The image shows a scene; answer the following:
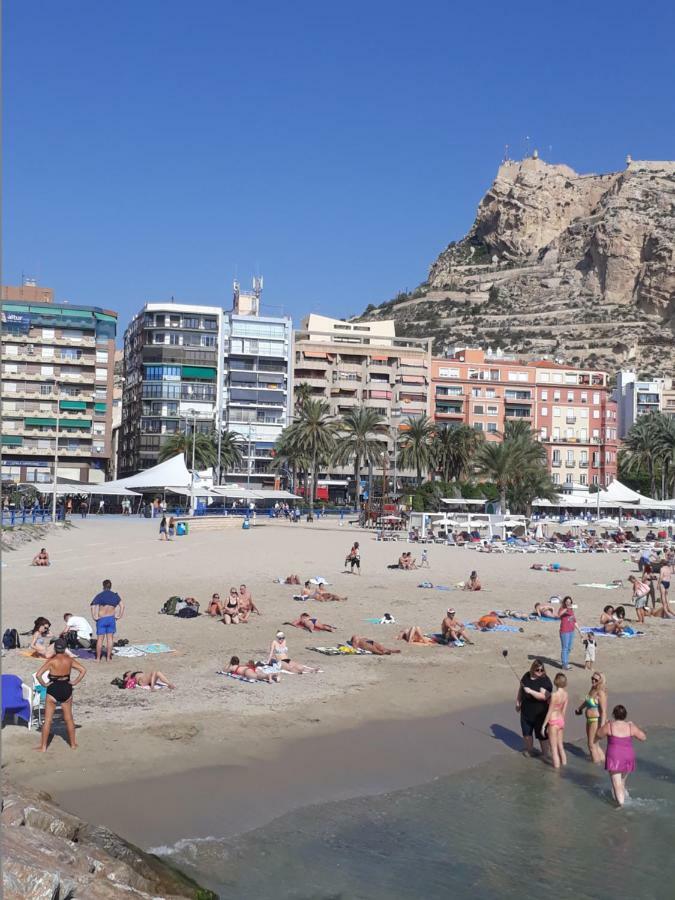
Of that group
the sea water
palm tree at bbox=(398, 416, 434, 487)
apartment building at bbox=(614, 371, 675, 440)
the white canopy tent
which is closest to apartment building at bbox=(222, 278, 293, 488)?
palm tree at bbox=(398, 416, 434, 487)

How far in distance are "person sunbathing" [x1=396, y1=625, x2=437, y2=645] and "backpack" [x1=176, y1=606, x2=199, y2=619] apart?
15.1 ft

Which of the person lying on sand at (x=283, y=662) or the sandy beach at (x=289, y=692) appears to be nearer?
the sandy beach at (x=289, y=692)

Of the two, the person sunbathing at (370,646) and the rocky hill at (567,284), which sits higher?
the rocky hill at (567,284)

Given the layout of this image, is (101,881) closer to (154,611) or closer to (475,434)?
(154,611)

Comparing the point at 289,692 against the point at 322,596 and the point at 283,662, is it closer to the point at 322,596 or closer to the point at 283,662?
the point at 283,662

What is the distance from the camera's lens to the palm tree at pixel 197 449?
79.9m

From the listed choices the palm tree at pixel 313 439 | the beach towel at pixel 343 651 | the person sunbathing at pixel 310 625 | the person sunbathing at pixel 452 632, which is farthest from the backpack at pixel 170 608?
the palm tree at pixel 313 439

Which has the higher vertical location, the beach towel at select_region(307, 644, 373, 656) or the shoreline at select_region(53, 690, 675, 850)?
the beach towel at select_region(307, 644, 373, 656)

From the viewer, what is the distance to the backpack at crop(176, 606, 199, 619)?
19.9m

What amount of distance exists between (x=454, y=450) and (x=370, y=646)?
59013mm

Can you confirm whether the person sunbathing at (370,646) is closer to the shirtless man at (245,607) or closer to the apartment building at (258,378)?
the shirtless man at (245,607)

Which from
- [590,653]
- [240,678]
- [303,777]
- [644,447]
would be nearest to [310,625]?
[240,678]

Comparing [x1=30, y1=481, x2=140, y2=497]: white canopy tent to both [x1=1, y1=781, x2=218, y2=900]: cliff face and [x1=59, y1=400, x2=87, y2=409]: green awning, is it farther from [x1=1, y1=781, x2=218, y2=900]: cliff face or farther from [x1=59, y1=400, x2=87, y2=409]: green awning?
[x1=1, y1=781, x2=218, y2=900]: cliff face

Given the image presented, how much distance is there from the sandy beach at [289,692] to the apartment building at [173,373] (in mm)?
61487
